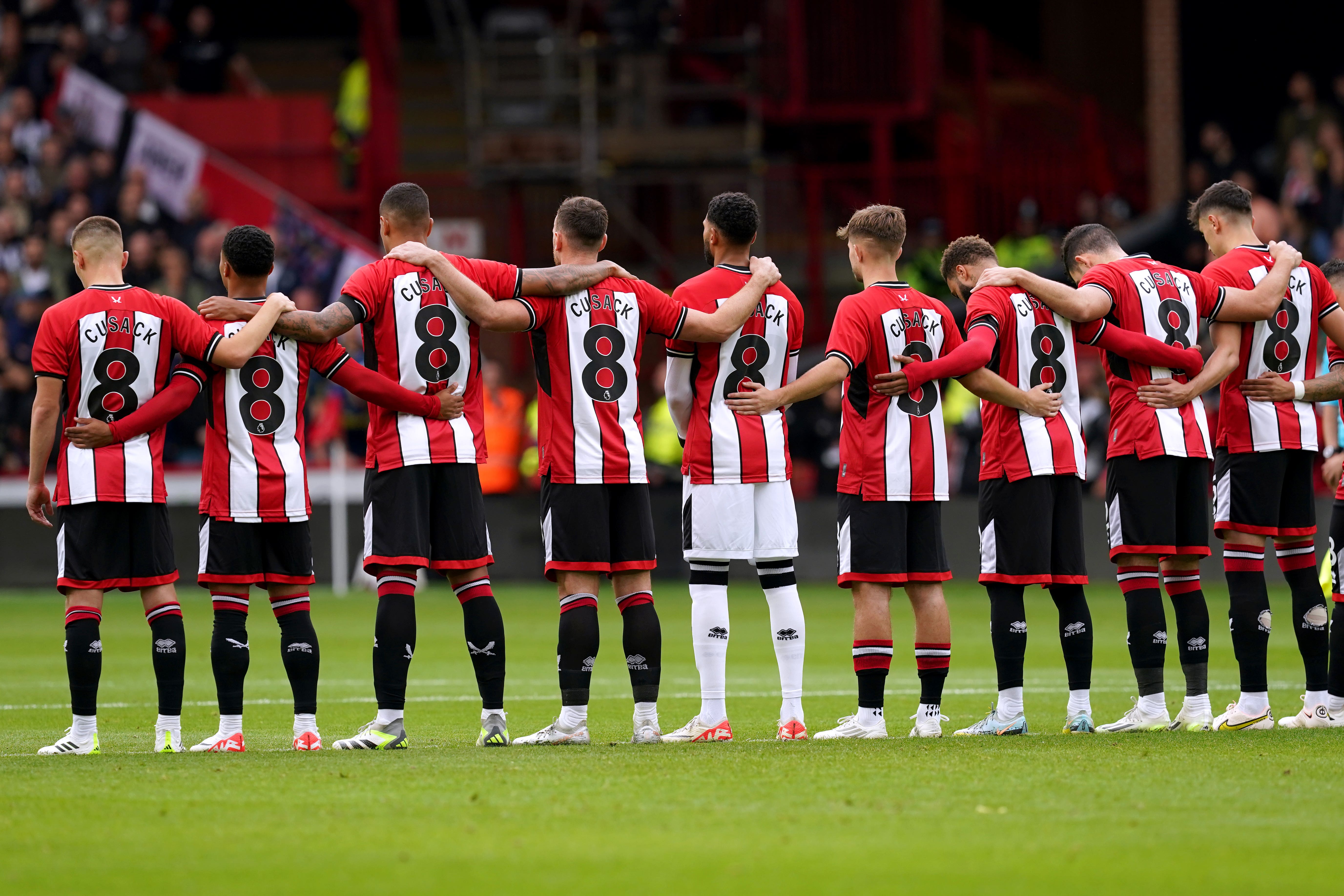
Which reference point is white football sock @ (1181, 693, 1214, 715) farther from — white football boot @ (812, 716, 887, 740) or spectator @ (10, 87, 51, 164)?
spectator @ (10, 87, 51, 164)

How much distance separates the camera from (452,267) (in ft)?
23.6

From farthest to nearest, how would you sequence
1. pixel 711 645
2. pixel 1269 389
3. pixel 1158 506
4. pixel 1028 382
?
1. pixel 1269 389
2. pixel 1028 382
3. pixel 1158 506
4. pixel 711 645

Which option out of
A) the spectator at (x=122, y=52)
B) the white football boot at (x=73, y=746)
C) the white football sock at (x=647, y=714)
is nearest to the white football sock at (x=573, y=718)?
the white football sock at (x=647, y=714)

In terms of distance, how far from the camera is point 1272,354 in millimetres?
7844

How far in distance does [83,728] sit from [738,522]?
294 cm

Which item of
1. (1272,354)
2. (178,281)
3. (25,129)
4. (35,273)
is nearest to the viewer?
(1272,354)

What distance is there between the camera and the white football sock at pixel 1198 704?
754cm

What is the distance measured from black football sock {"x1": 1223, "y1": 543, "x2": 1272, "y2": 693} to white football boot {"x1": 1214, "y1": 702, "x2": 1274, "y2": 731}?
0.10 meters

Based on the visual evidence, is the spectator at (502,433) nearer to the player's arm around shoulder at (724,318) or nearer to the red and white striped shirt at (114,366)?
the red and white striped shirt at (114,366)

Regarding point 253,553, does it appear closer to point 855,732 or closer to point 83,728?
point 83,728

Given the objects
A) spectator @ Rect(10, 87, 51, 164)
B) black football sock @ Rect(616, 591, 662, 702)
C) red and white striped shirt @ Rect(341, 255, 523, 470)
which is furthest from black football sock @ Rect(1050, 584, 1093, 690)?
spectator @ Rect(10, 87, 51, 164)

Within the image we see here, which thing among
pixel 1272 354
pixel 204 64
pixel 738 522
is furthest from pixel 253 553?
pixel 204 64

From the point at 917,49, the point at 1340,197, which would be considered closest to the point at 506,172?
the point at 917,49

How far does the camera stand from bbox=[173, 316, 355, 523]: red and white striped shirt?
23.3 ft
